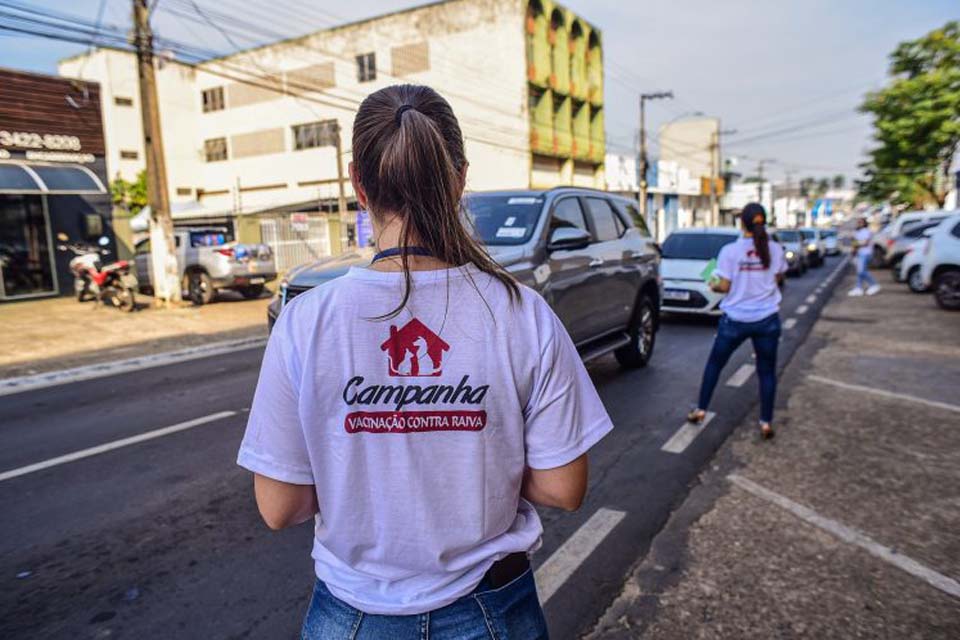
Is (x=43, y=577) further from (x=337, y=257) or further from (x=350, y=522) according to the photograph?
(x=337, y=257)

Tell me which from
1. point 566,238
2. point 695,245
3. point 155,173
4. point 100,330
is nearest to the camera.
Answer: point 566,238

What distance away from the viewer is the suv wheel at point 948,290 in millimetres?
13209

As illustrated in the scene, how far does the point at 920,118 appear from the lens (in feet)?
114

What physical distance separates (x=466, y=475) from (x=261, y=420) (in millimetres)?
407

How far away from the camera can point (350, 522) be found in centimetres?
129

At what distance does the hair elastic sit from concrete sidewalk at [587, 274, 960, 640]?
2.39 meters

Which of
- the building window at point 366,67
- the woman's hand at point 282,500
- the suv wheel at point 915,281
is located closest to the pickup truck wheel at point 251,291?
the woman's hand at point 282,500

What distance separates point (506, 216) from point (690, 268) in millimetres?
6618

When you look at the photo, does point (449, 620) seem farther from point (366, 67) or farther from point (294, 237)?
point (366, 67)

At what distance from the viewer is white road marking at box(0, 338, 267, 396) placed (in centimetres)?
863

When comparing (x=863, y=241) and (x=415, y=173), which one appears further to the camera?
(x=863, y=241)

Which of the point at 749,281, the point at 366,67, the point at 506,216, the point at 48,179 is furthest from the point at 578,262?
the point at 366,67

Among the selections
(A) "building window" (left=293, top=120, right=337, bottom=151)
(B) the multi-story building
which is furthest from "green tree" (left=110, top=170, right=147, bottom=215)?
(A) "building window" (left=293, top=120, right=337, bottom=151)

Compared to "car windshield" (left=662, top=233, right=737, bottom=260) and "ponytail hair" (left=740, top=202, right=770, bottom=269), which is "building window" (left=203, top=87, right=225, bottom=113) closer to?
"car windshield" (left=662, top=233, right=737, bottom=260)
